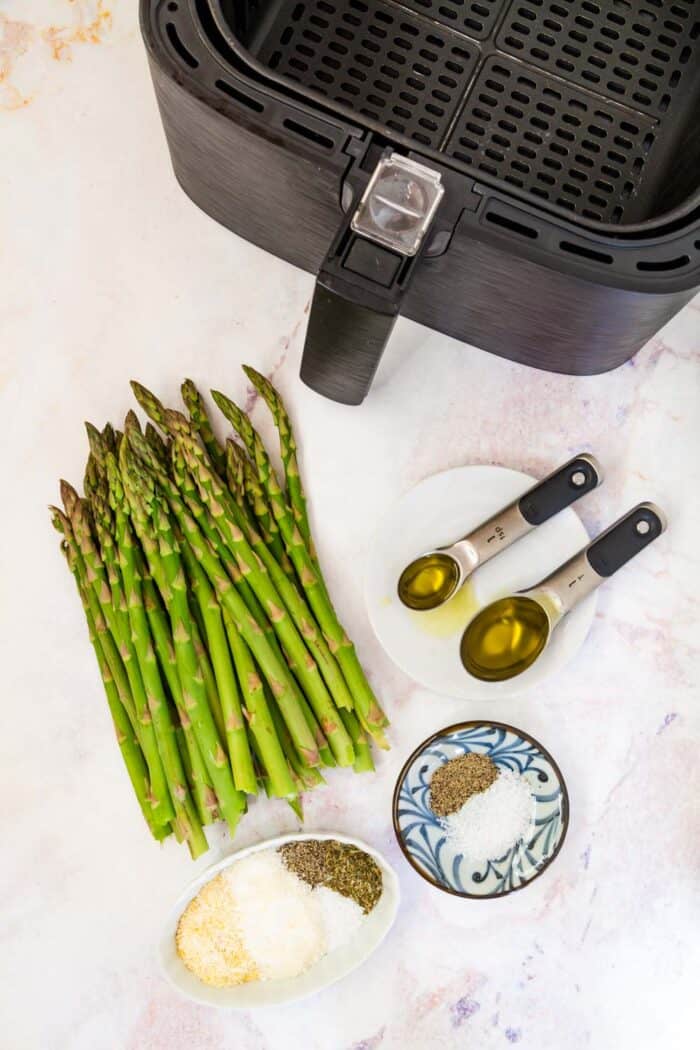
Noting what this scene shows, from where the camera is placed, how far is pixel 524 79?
112 centimetres

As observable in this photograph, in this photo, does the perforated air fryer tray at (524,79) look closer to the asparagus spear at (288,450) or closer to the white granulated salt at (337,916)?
the asparagus spear at (288,450)

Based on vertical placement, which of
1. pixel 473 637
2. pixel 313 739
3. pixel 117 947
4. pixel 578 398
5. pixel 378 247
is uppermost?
pixel 378 247

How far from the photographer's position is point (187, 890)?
4.03 feet

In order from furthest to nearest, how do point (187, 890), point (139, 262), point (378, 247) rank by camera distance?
point (139, 262), point (187, 890), point (378, 247)

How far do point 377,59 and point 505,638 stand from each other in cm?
73

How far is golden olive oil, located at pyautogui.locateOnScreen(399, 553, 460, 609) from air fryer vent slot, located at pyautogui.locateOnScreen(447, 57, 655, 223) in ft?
1.53

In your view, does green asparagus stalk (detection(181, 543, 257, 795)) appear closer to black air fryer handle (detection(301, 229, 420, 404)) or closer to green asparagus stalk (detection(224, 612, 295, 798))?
green asparagus stalk (detection(224, 612, 295, 798))

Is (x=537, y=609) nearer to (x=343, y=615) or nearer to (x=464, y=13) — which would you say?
(x=343, y=615)

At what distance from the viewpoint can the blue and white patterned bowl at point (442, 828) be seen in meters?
1.24

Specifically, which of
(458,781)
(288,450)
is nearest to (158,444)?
(288,450)

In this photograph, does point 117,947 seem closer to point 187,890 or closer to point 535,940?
point 187,890

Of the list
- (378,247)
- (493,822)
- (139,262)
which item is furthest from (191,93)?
(493,822)

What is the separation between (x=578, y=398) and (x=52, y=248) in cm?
77

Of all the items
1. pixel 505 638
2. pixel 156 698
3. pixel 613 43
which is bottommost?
pixel 156 698
